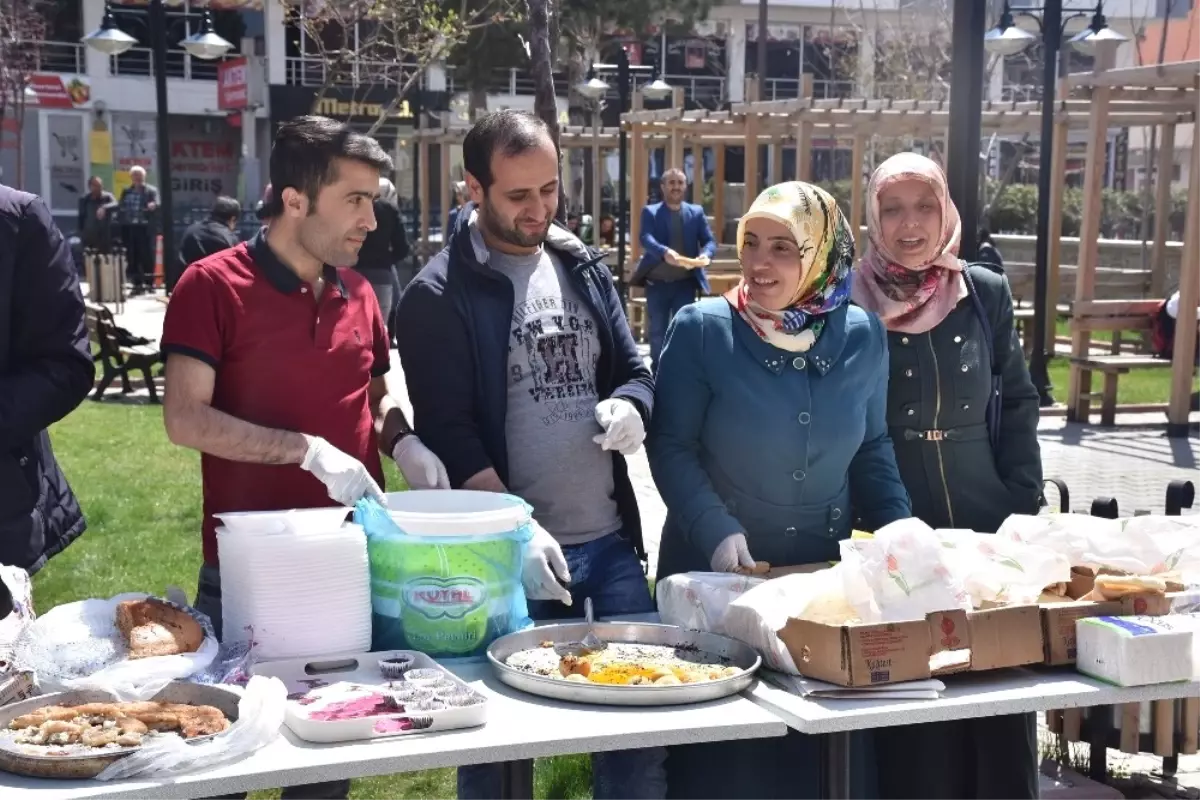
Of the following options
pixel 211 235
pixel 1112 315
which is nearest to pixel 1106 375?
pixel 1112 315

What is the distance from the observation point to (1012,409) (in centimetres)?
388

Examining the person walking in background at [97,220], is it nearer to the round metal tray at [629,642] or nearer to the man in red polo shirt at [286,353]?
the man in red polo shirt at [286,353]

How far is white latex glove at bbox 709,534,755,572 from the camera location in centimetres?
317

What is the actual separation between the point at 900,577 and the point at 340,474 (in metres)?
1.15

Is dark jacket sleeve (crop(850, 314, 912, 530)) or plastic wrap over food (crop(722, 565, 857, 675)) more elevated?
dark jacket sleeve (crop(850, 314, 912, 530))

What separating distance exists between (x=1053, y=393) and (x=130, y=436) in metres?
7.99

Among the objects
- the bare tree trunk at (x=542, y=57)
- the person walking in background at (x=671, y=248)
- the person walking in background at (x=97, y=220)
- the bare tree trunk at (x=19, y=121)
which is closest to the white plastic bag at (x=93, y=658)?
the bare tree trunk at (x=542, y=57)

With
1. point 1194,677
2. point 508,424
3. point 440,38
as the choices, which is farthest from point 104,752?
point 440,38

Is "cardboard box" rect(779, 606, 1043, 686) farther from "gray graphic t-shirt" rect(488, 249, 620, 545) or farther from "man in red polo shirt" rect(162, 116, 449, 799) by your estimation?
"man in red polo shirt" rect(162, 116, 449, 799)

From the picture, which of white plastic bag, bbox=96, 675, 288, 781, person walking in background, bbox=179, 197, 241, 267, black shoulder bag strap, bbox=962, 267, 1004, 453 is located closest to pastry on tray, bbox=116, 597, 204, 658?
white plastic bag, bbox=96, 675, 288, 781

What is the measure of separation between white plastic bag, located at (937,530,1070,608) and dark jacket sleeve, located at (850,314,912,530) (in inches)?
10.7

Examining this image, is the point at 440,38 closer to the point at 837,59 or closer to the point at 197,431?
the point at 197,431

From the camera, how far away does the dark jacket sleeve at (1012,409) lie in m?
3.83

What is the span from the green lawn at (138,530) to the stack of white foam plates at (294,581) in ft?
5.48
